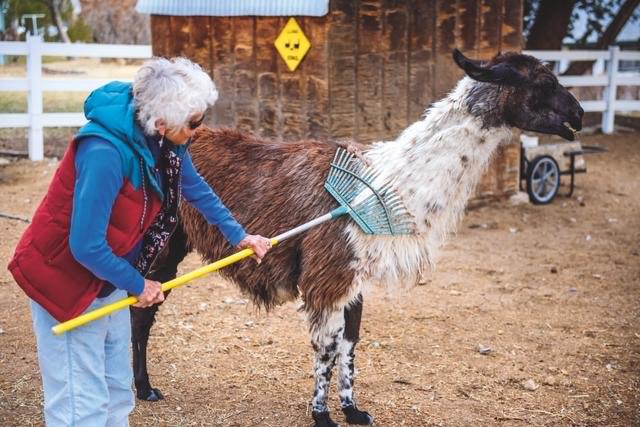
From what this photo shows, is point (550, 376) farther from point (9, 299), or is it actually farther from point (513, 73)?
point (9, 299)

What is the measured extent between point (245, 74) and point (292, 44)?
663 mm

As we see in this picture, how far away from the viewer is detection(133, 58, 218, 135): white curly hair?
8.89 feet

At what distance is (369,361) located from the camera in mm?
5219

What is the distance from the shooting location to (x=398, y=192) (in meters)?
4.02

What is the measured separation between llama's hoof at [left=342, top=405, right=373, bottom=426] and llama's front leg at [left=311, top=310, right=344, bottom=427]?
0.13 metres

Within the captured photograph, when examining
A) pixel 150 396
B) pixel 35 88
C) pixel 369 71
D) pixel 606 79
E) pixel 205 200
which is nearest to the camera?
pixel 205 200

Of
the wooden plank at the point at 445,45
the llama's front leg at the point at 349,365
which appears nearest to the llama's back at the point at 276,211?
the llama's front leg at the point at 349,365

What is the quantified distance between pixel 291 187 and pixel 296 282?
506 mm

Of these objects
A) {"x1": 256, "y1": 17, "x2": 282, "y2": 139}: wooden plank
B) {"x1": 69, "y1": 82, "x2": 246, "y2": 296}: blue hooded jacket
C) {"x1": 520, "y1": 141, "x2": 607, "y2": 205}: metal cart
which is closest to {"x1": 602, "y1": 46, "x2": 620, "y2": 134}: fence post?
{"x1": 520, "y1": 141, "x2": 607, "y2": 205}: metal cart

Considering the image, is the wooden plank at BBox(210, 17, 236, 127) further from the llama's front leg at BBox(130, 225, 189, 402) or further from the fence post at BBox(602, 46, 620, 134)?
the fence post at BBox(602, 46, 620, 134)

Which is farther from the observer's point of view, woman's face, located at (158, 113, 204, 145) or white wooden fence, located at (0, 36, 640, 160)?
white wooden fence, located at (0, 36, 640, 160)

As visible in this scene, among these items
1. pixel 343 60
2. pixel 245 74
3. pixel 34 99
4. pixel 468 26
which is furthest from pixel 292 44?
pixel 34 99

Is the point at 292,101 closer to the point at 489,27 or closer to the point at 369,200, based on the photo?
the point at 489,27

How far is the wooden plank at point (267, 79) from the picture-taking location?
8188 mm
